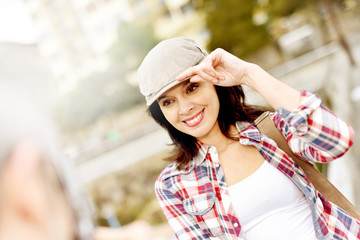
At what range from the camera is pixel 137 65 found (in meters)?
23.0

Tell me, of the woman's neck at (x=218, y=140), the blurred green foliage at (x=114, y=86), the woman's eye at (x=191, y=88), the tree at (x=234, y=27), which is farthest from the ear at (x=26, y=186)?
the blurred green foliage at (x=114, y=86)

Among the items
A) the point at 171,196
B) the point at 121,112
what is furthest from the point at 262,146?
the point at 121,112

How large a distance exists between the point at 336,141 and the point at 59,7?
1170 inches

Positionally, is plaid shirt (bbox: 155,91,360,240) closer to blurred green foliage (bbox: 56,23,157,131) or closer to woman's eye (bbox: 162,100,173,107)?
woman's eye (bbox: 162,100,173,107)

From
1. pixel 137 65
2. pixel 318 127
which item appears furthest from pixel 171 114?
pixel 137 65

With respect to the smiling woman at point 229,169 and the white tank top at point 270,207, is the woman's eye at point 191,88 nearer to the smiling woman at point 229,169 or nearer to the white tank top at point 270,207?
the smiling woman at point 229,169

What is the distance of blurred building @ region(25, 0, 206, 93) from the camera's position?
25984mm

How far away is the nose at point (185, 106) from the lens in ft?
3.88

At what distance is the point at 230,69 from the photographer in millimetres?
1180

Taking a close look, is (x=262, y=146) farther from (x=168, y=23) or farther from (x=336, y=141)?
(x=168, y=23)

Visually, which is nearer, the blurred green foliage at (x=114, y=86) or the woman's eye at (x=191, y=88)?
the woman's eye at (x=191, y=88)

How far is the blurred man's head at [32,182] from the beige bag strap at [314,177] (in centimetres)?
100

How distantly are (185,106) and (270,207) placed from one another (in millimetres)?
511

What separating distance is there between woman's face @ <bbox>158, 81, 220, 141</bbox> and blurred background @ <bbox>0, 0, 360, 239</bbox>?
69 centimetres
